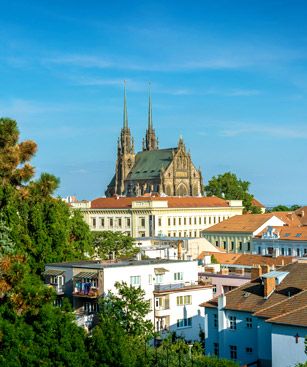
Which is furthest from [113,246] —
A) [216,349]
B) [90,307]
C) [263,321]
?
[263,321]

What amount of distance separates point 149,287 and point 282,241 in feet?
180

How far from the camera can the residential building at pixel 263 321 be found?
38.5 m

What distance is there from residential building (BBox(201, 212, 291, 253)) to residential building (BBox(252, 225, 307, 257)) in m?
1.82

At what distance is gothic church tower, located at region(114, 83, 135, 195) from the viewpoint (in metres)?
175

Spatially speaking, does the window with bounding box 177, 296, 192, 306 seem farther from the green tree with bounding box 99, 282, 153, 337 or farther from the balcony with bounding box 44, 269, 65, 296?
the balcony with bounding box 44, 269, 65, 296

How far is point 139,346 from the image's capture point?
3772 cm

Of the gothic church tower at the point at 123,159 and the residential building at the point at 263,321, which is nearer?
the residential building at the point at 263,321

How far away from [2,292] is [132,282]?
16.3 meters

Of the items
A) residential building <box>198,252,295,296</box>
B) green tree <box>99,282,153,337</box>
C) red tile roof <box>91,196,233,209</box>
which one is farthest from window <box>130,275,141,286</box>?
red tile roof <box>91,196,233,209</box>

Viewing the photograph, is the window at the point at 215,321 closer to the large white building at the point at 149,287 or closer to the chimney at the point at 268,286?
the chimney at the point at 268,286

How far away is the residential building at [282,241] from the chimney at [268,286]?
53.2 metres

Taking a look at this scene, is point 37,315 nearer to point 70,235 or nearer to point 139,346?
point 139,346

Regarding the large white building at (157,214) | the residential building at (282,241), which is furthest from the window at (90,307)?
the large white building at (157,214)

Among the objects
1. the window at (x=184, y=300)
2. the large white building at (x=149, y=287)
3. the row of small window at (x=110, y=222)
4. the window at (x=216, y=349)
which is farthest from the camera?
the row of small window at (x=110, y=222)
